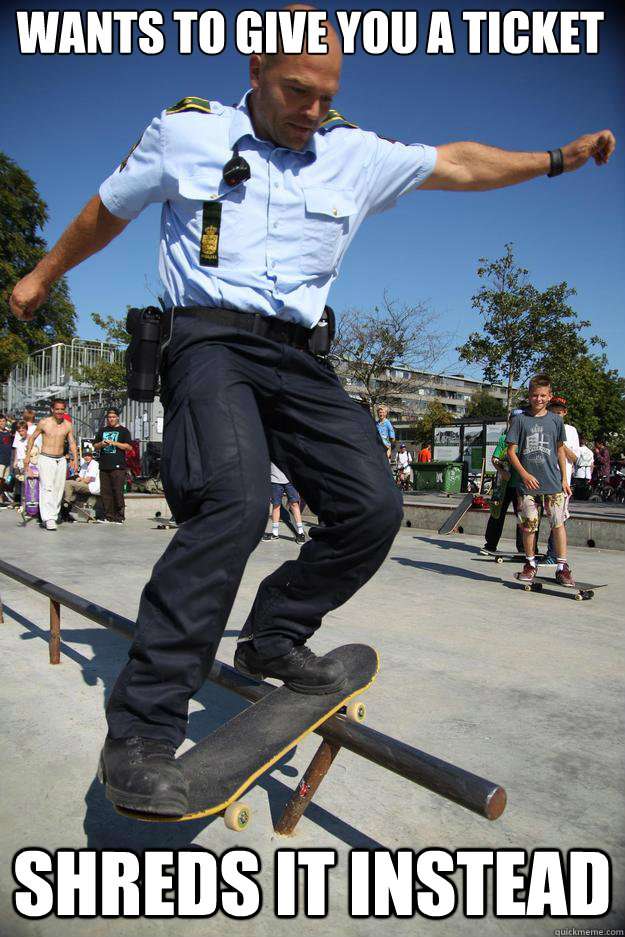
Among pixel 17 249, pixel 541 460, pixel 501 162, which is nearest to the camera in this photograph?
pixel 501 162

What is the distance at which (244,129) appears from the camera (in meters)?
2.09

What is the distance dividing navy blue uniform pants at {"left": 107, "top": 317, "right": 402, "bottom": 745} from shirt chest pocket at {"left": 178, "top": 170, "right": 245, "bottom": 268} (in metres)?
0.21

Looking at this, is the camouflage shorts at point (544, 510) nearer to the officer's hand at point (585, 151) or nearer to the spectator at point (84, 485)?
the officer's hand at point (585, 151)

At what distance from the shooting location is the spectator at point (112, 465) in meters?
12.7

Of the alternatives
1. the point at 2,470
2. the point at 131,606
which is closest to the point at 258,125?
the point at 131,606

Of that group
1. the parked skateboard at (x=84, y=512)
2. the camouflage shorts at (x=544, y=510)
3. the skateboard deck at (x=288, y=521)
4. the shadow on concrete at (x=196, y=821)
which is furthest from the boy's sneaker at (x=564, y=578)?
the parked skateboard at (x=84, y=512)

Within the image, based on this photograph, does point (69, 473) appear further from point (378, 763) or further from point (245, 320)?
point (378, 763)

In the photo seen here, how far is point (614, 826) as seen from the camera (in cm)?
221

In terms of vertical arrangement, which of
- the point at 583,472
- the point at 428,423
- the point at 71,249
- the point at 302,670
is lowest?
the point at 302,670

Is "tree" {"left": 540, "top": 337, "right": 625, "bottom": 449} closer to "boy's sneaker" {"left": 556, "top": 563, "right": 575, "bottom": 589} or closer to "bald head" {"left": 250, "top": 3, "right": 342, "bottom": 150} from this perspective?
"boy's sneaker" {"left": 556, "top": 563, "right": 575, "bottom": 589}

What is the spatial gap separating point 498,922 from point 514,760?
1.00 meters

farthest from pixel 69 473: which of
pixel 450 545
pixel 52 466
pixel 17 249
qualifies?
pixel 17 249

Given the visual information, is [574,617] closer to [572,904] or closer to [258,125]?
[572,904]

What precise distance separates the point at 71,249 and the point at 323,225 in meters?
0.86
